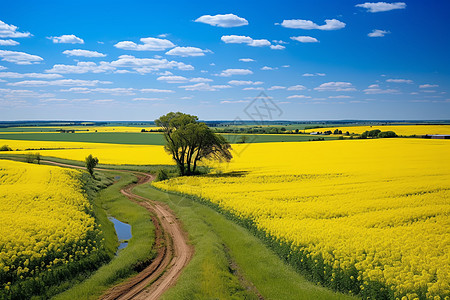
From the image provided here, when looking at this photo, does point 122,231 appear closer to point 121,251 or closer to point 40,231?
point 121,251

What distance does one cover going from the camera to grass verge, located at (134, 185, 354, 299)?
1466 centimetres

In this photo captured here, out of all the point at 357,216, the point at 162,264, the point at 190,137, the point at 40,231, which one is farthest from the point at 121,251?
the point at 190,137

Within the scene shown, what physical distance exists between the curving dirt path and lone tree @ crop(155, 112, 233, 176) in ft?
57.9

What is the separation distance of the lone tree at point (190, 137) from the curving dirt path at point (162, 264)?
17647mm

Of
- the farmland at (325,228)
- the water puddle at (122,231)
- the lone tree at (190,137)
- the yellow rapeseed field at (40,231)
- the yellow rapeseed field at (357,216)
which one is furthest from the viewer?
the lone tree at (190,137)

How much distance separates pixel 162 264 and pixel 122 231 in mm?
8645

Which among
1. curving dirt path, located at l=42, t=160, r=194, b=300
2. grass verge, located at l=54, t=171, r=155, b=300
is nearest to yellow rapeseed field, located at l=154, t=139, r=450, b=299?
curving dirt path, located at l=42, t=160, r=194, b=300

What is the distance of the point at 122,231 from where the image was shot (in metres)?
25.9

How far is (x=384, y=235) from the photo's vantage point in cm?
1892

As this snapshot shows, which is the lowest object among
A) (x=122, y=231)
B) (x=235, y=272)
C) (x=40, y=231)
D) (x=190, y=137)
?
(x=122, y=231)

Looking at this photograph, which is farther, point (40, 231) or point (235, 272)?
point (40, 231)

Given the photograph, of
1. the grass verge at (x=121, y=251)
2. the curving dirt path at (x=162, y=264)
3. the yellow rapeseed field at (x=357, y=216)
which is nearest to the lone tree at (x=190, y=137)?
the yellow rapeseed field at (x=357, y=216)

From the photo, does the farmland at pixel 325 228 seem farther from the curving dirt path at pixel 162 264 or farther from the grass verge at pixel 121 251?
the curving dirt path at pixel 162 264

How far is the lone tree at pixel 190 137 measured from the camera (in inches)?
1796
